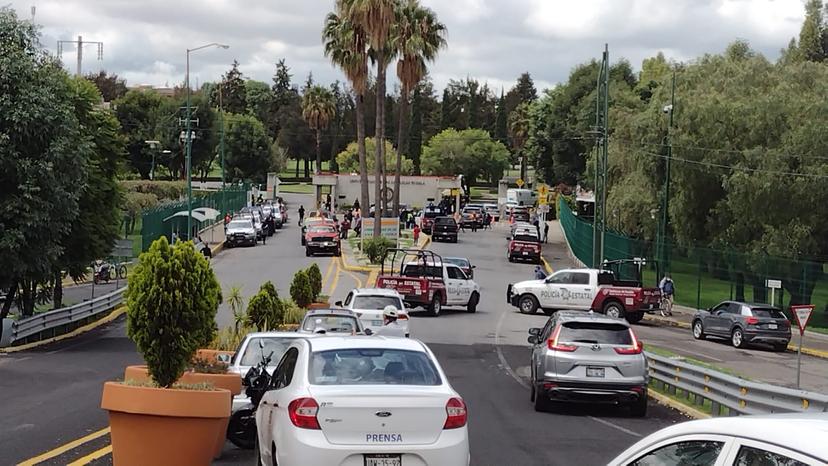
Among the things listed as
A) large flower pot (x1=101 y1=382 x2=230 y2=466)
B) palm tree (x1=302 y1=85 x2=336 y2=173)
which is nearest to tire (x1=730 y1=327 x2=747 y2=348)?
large flower pot (x1=101 y1=382 x2=230 y2=466)

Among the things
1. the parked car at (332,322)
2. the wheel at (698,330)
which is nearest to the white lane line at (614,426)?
the parked car at (332,322)

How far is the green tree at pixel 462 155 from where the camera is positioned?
135 metres

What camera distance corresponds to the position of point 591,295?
37938 mm

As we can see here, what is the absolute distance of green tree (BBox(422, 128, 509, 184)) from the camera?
442ft

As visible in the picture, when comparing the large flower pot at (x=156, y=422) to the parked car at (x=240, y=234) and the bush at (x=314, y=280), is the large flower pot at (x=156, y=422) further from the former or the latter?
the parked car at (x=240, y=234)

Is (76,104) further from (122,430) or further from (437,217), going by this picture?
(437,217)

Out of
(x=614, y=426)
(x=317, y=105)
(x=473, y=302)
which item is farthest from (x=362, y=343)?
(x=317, y=105)

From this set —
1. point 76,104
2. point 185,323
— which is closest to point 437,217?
point 76,104

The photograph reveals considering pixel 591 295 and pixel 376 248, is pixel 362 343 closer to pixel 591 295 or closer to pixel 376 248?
pixel 591 295

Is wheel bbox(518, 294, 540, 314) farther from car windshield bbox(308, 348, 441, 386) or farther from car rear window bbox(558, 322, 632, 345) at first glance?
car windshield bbox(308, 348, 441, 386)

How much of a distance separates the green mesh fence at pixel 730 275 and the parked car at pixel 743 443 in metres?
34.9

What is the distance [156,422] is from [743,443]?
7579 mm

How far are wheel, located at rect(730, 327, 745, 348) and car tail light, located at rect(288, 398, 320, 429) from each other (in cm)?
2774

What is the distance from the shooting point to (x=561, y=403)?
18.8 metres
